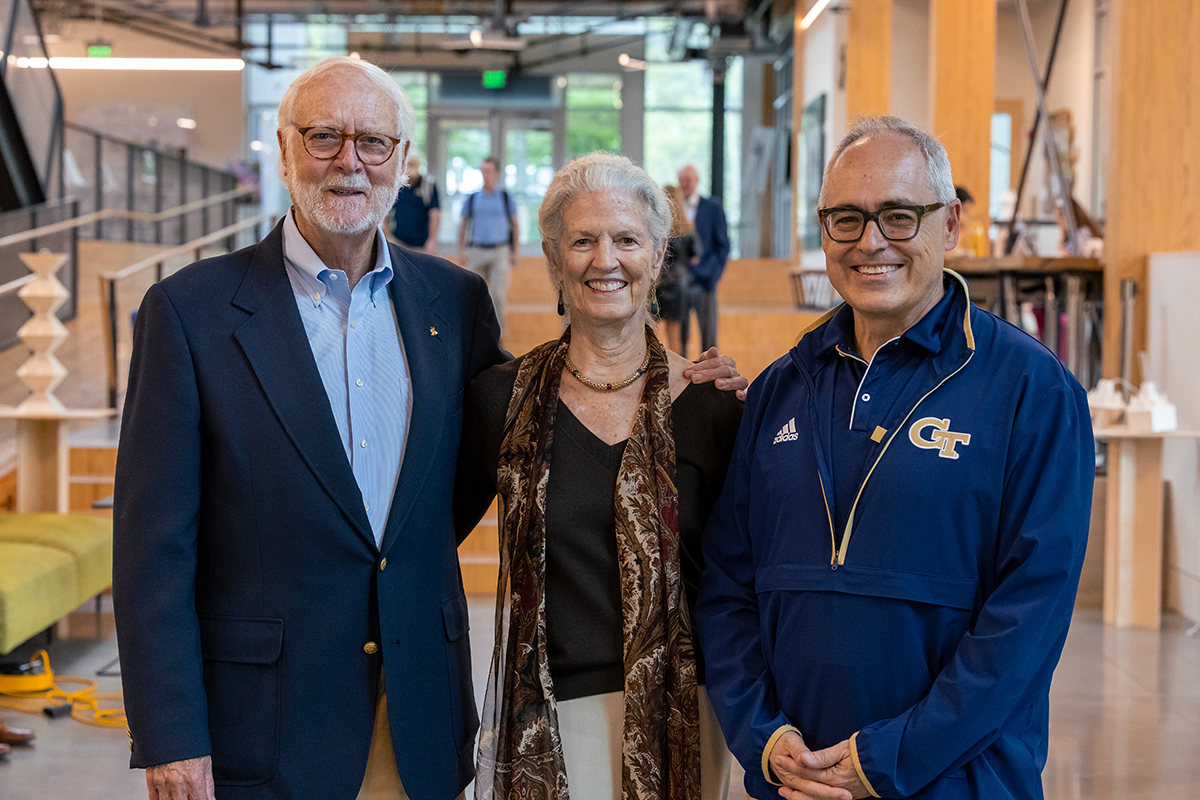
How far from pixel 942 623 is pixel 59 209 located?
10.6 meters

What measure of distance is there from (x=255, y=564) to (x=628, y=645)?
640mm

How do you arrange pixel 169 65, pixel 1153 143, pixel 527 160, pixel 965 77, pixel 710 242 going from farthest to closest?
pixel 527 160 → pixel 169 65 → pixel 965 77 → pixel 710 242 → pixel 1153 143

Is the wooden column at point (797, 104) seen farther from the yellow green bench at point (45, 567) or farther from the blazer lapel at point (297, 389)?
the blazer lapel at point (297, 389)

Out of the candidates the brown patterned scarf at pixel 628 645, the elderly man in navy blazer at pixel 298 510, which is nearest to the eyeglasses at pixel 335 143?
the elderly man in navy blazer at pixel 298 510

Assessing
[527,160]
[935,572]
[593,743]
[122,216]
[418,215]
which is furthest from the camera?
[527,160]

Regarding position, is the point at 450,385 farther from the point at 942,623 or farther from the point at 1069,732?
the point at 1069,732

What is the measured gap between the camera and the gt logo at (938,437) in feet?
5.31

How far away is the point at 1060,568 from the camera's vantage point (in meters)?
1.56

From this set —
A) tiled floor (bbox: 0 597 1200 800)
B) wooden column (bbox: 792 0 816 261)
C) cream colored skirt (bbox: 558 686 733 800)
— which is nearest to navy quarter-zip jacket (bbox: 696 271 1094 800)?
cream colored skirt (bbox: 558 686 733 800)

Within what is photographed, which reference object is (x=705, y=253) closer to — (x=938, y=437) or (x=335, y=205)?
(x=335, y=205)

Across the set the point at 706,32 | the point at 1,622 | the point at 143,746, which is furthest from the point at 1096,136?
the point at 143,746

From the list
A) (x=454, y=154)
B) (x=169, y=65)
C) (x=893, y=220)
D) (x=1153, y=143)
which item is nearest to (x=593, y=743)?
(x=893, y=220)

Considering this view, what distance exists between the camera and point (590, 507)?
6.50 feet

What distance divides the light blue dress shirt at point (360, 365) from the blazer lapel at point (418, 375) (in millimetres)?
23
